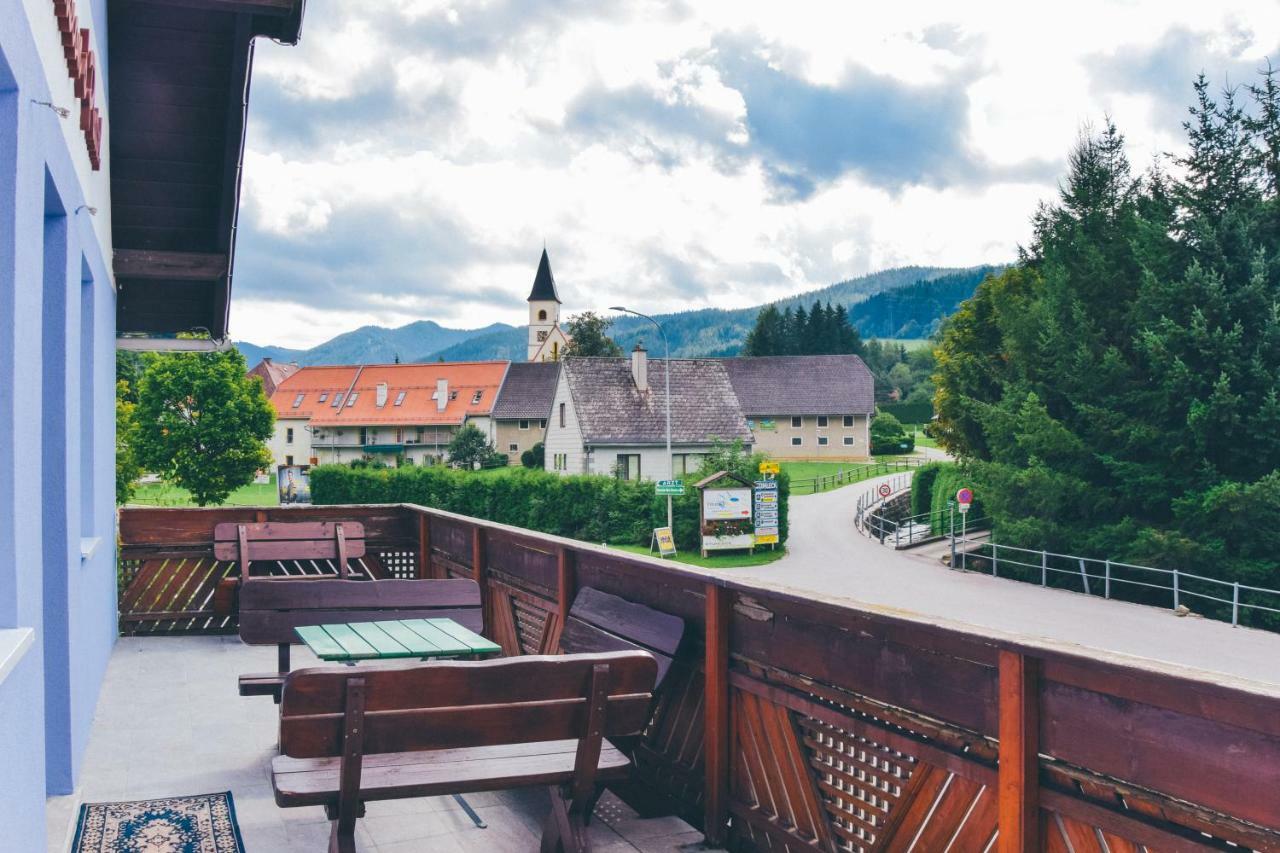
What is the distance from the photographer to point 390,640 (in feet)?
18.7

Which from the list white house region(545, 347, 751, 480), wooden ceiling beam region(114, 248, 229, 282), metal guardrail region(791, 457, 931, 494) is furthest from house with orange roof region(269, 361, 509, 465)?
wooden ceiling beam region(114, 248, 229, 282)

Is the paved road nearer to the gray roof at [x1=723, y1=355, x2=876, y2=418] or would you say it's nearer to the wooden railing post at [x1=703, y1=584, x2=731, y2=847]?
the wooden railing post at [x1=703, y1=584, x2=731, y2=847]

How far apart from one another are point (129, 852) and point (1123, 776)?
4.05 meters

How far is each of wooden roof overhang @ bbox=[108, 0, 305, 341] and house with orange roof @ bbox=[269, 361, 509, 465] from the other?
7694 centimetres

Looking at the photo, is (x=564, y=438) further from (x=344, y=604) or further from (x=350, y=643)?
(x=350, y=643)

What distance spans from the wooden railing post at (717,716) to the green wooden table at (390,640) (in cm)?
138

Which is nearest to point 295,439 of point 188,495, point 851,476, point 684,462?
point 188,495

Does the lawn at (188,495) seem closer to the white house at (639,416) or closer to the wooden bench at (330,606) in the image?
the white house at (639,416)

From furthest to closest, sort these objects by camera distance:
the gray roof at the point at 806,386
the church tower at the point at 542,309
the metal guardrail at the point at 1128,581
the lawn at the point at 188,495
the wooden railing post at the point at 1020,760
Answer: the church tower at the point at 542,309 < the gray roof at the point at 806,386 < the lawn at the point at 188,495 < the metal guardrail at the point at 1128,581 < the wooden railing post at the point at 1020,760

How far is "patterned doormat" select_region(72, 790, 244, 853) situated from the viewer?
4820 mm

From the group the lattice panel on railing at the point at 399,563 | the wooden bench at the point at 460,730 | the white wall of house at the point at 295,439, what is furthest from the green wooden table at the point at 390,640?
the white wall of house at the point at 295,439

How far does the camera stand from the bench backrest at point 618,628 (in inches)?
189

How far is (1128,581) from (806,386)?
196ft

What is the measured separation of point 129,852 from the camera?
4762 millimetres
